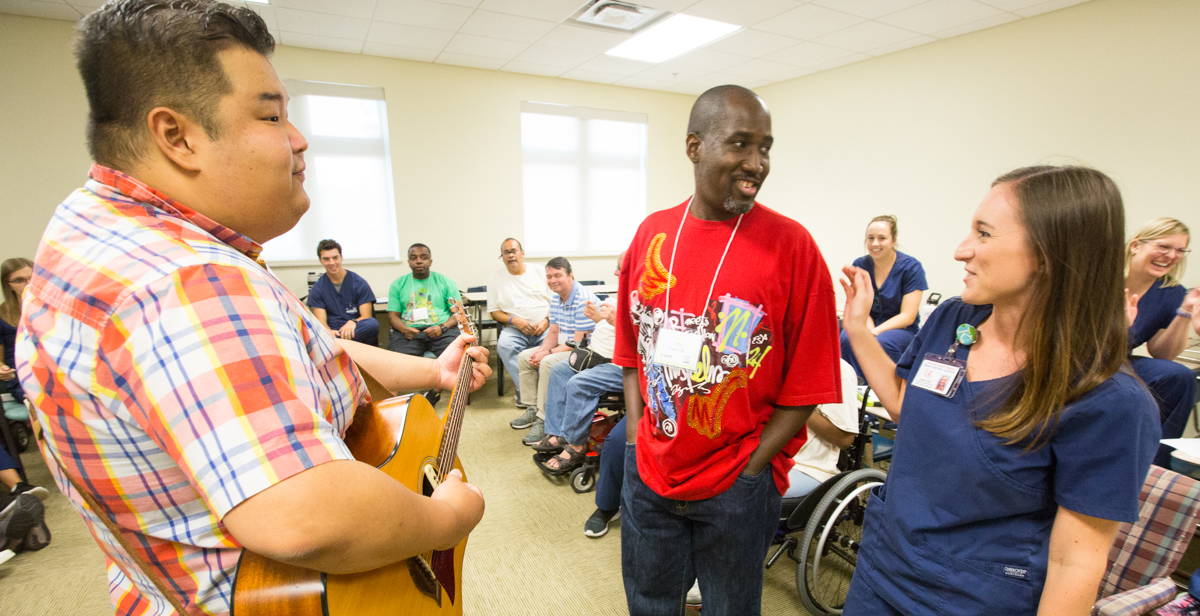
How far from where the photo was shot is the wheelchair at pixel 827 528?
73.8 inches

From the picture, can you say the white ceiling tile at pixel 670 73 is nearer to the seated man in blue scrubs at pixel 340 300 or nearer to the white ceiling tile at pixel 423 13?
the white ceiling tile at pixel 423 13

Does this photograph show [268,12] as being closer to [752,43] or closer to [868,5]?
[752,43]

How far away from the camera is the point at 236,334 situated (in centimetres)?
48

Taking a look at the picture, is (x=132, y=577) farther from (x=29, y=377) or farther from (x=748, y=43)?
(x=748, y=43)

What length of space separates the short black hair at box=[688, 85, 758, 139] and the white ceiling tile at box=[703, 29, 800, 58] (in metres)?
3.93

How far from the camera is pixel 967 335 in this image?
41.6 inches

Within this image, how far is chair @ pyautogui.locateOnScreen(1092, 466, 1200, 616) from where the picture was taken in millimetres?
1346

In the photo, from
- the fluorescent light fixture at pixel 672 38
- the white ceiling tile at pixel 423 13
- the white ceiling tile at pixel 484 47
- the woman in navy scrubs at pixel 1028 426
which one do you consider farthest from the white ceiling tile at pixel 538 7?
the woman in navy scrubs at pixel 1028 426

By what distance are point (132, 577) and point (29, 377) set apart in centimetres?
33

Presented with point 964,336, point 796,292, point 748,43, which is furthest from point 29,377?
point 748,43

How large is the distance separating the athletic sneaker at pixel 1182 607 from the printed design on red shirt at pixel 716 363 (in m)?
1.38

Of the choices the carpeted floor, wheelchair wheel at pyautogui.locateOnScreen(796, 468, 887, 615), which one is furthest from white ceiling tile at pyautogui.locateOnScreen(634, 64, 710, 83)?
wheelchair wheel at pyautogui.locateOnScreen(796, 468, 887, 615)

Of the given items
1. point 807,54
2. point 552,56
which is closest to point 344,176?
point 552,56

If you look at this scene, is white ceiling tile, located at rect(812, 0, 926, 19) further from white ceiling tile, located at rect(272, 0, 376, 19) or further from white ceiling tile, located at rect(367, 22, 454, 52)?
white ceiling tile, located at rect(272, 0, 376, 19)
